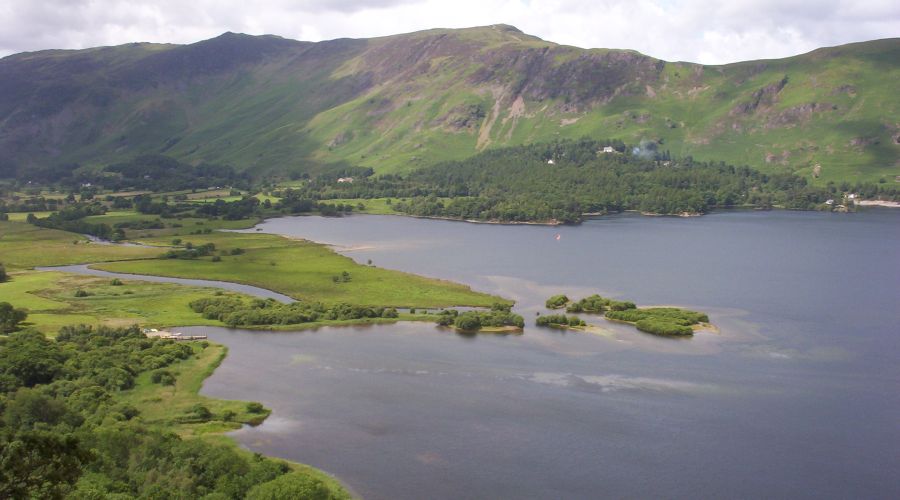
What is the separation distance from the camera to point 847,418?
283ft

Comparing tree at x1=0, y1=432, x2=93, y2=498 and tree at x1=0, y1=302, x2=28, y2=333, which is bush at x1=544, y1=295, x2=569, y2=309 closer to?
tree at x1=0, y1=302, x2=28, y2=333

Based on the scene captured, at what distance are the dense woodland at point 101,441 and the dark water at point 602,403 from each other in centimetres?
941

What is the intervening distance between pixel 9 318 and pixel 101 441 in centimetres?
6176

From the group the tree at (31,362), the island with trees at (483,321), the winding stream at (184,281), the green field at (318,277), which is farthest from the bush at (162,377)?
the winding stream at (184,281)

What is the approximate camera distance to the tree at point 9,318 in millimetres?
116438

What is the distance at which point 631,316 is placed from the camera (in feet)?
413

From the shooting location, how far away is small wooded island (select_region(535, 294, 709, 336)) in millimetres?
119750

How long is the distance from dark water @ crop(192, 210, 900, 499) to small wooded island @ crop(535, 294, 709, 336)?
2.57 metres

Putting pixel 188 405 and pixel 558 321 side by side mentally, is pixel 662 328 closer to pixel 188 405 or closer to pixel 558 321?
pixel 558 321

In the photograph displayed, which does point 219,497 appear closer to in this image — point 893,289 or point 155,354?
point 155,354

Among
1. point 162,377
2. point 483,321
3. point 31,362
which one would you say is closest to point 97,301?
point 31,362

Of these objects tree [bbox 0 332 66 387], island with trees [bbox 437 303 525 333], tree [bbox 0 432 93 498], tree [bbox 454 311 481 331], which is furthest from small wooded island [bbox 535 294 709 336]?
tree [bbox 0 432 93 498]

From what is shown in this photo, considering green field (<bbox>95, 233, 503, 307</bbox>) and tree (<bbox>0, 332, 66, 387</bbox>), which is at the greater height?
green field (<bbox>95, 233, 503, 307</bbox>)

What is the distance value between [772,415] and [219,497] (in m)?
58.0
